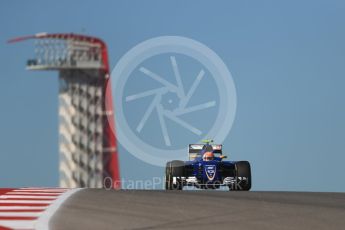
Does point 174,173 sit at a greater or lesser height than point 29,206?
greater

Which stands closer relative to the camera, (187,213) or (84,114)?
(187,213)

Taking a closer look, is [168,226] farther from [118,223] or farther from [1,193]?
[1,193]

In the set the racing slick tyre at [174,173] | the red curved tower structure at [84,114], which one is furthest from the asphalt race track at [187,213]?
the red curved tower structure at [84,114]

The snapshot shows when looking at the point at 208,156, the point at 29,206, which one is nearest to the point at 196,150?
the point at 208,156

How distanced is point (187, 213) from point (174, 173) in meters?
11.3

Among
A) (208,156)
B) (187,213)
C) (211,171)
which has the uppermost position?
(208,156)

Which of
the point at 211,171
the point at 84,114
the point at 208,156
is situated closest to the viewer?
the point at 211,171

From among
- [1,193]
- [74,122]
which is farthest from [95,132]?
[1,193]

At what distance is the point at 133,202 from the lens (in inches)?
662

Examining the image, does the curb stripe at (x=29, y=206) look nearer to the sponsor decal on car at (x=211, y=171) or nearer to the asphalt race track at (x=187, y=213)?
the asphalt race track at (x=187, y=213)

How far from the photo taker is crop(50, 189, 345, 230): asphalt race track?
44.7ft

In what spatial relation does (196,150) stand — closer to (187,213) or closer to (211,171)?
(211,171)

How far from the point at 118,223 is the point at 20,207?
3.39m

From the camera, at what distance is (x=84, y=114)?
112m
